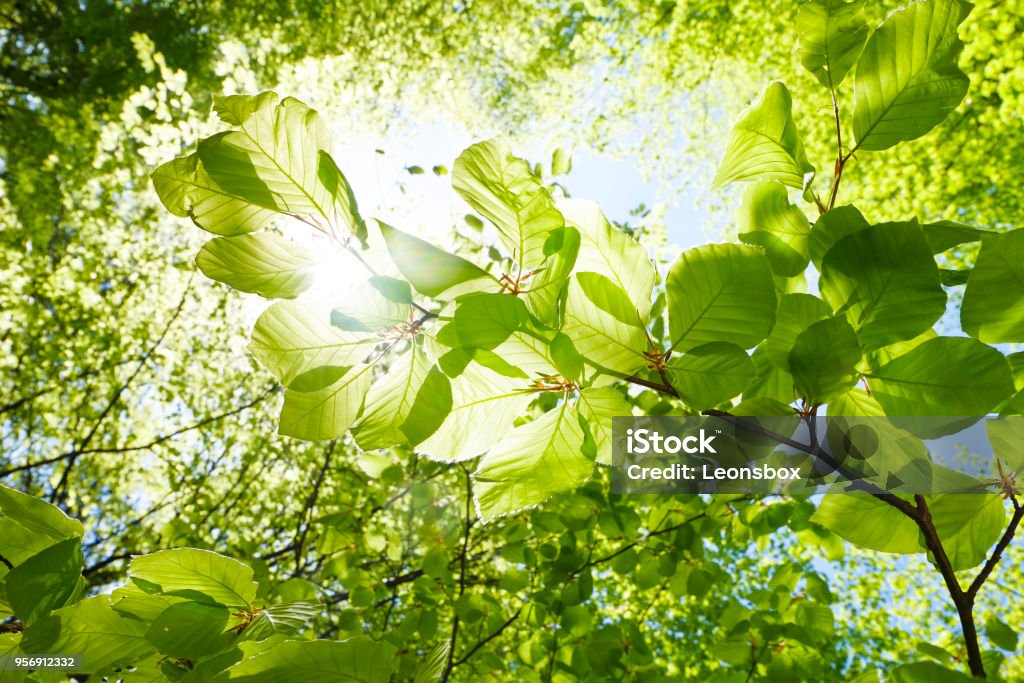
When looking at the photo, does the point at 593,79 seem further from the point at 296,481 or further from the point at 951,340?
the point at 951,340

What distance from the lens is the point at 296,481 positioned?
3.59 m

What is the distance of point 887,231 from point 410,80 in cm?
822

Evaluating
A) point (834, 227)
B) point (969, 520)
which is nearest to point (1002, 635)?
point (969, 520)

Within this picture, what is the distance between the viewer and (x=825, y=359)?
12.6 inches

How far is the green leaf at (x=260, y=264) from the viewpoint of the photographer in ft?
1.07

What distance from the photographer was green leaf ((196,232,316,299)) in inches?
12.8

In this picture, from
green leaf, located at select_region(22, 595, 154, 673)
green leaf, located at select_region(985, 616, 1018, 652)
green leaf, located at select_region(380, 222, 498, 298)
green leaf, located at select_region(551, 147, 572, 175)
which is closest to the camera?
green leaf, located at select_region(380, 222, 498, 298)

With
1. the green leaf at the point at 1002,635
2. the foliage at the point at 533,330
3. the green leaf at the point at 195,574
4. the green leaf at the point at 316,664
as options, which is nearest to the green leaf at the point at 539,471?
the foliage at the point at 533,330

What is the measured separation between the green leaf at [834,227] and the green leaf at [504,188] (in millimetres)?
186

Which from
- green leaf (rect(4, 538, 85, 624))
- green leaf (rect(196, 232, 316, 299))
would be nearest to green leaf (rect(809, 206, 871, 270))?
green leaf (rect(196, 232, 316, 299))

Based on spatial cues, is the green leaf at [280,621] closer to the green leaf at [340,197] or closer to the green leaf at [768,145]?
the green leaf at [340,197]

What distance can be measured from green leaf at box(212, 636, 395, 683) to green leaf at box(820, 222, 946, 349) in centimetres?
35

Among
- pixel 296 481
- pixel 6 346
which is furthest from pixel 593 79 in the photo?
pixel 6 346

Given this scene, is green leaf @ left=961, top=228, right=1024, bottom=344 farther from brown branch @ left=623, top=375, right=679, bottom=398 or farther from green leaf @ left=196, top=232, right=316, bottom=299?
green leaf @ left=196, top=232, right=316, bottom=299
